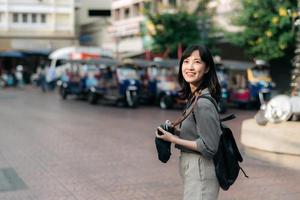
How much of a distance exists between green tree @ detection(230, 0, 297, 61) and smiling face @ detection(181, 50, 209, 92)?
693 inches

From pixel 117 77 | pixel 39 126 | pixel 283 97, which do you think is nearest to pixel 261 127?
pixel 283 97

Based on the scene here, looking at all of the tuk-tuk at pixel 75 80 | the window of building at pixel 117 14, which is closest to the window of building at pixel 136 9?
the window of building at pixel 117 14

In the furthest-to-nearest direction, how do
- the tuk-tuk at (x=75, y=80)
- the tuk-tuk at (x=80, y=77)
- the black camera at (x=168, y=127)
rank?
the tuk-tuk at (x=75, y=80) < the tuk-tuk at (x=80, y=77) < the black camera at (x=168, y=127)

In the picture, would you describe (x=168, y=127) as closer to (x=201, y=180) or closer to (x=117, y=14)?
(x=201, y=180)

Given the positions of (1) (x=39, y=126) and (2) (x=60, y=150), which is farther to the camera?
(1) (x=39, y=126)

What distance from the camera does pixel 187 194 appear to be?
3.26 metres

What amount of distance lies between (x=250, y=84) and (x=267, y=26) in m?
3.19

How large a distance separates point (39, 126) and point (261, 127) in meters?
6.37

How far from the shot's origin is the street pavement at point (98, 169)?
632 centimetres

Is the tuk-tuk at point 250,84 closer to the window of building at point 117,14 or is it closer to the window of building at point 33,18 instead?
the window of building at point 117,14

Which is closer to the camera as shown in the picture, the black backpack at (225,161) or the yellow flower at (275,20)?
the black backpack at (225,161)

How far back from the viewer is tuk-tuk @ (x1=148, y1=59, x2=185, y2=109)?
784 inches

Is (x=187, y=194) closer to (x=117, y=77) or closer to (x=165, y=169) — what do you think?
(x=165, y=169)

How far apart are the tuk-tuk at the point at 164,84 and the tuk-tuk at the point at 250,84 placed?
7.07 feet
